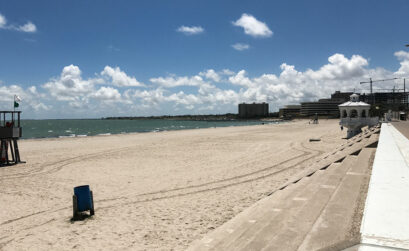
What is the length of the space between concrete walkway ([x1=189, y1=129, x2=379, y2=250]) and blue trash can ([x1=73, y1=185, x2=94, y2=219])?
14.0 ft

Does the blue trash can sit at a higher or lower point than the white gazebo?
lower

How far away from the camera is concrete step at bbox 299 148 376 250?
359 cm

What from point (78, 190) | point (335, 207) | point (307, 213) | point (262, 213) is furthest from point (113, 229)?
point (335, 207)

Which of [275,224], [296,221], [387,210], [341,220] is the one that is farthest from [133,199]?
[387,210]

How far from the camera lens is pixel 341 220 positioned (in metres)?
4.27

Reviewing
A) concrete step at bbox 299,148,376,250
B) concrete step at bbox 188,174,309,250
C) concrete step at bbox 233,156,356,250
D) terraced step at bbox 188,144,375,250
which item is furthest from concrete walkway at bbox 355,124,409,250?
concrete step at bbox 188,174,309,250

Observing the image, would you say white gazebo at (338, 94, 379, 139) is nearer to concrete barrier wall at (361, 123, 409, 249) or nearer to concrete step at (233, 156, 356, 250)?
concrete barrier wall at (361, 123, 409, 249)

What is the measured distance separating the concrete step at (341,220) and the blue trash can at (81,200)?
5665 millimetres

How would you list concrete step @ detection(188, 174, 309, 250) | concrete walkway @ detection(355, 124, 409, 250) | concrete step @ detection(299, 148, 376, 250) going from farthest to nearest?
concrete step @ detection(188, 174, 309, 250) < concrete step @ detection(299, 148, 376, 250) < concrete walkway @ detection(355, 124, 409, 250)

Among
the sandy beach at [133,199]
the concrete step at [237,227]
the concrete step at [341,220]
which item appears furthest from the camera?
the sandy beach at [133,199]

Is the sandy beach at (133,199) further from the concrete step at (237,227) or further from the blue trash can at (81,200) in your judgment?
the concrete step at (237,227)

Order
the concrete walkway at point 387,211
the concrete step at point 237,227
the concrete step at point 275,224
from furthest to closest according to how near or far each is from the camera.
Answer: the concrete step at point 237,227 → the concrete step at point 275,224 → the concrete walkway at point 387,211

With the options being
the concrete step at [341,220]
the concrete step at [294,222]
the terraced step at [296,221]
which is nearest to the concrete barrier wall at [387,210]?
the concrete step at [341,220]

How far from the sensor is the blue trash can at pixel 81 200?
24.8 feet
